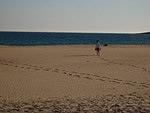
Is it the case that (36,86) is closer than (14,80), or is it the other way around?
(36,86)

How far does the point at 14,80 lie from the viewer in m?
12.5

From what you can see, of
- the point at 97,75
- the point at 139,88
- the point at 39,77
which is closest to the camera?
the point at 139,88

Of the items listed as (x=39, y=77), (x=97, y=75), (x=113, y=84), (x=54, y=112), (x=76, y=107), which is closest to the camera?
(x=54, y=112)

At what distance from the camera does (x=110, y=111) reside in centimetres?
757

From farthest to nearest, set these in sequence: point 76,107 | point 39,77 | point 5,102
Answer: point 39,77
point 5,102
point 76,107

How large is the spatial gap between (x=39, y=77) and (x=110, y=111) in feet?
20.8

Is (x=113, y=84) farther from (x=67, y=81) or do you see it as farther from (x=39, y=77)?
(x=39, y=77)

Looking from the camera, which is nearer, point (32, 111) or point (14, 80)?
point (32, 111)

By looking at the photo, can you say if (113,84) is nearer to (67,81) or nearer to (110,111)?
(67,81)

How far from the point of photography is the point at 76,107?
7992 millimetres

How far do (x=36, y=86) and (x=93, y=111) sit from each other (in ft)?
13.7

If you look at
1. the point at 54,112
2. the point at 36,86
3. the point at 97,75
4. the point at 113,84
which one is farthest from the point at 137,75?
the point at 54,112

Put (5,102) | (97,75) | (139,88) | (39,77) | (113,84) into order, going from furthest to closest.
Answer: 1. (97,75)
2. (39,77)
3. (113,84)
4. (139,88)
5. (5,102)

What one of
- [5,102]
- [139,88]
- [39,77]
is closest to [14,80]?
[39,77]
